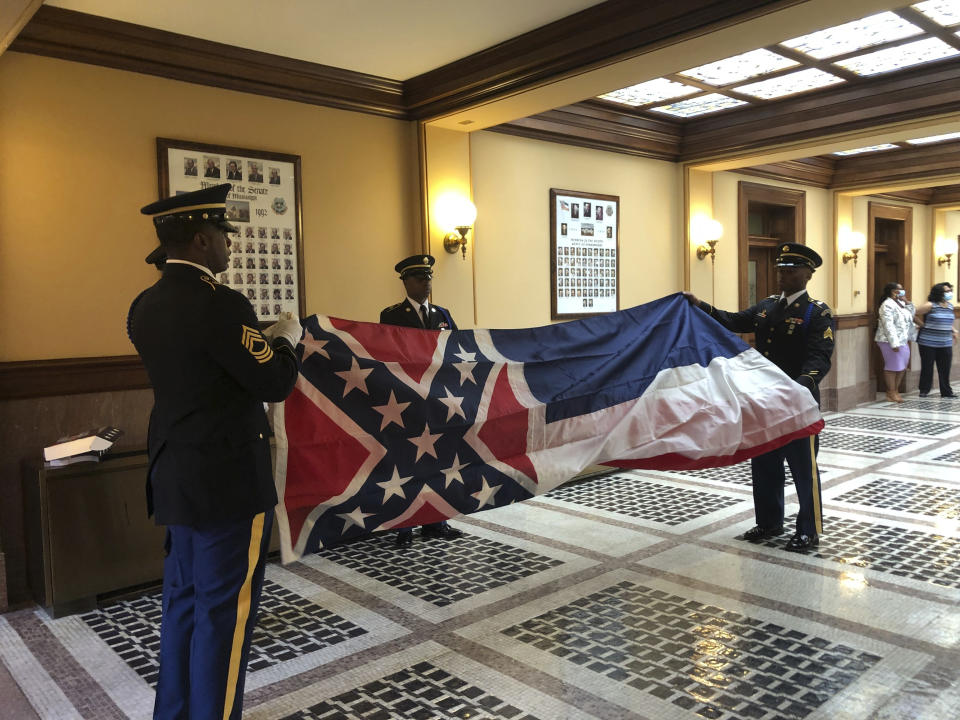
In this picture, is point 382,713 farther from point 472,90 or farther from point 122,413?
point 472,90

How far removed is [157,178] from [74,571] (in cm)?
195

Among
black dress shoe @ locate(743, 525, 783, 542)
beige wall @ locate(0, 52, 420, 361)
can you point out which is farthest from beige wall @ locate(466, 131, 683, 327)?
black dress shoe @ locate(743, 525, 783, 542)

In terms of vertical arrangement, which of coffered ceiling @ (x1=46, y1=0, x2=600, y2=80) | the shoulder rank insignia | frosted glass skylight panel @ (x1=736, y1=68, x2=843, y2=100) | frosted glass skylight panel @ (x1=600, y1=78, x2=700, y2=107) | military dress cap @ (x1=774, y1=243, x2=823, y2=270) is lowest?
the shoulder rank insignia

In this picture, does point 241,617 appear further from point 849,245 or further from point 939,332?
point 939,332

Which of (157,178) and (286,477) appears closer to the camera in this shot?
(286,477)

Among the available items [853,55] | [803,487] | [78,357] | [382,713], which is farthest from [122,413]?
[853,55]

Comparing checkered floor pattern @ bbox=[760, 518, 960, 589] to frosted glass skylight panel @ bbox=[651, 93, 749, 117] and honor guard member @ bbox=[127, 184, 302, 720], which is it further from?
frosted glass skylight panel @ bbox=[651, 93, 749, 117]

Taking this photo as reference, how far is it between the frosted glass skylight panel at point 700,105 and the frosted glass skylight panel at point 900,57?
0.92 meters

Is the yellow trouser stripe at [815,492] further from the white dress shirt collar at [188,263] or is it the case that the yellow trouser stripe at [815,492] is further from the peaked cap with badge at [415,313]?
the white dress shirt collar at [188,263]

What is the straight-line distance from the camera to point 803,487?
3.99m

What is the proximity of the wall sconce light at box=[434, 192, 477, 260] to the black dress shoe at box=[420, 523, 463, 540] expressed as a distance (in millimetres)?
1885

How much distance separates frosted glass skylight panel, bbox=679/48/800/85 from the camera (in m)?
5.09

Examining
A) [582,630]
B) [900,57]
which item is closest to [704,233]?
[900,57]

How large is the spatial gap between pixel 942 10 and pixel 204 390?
4609 millimetres
